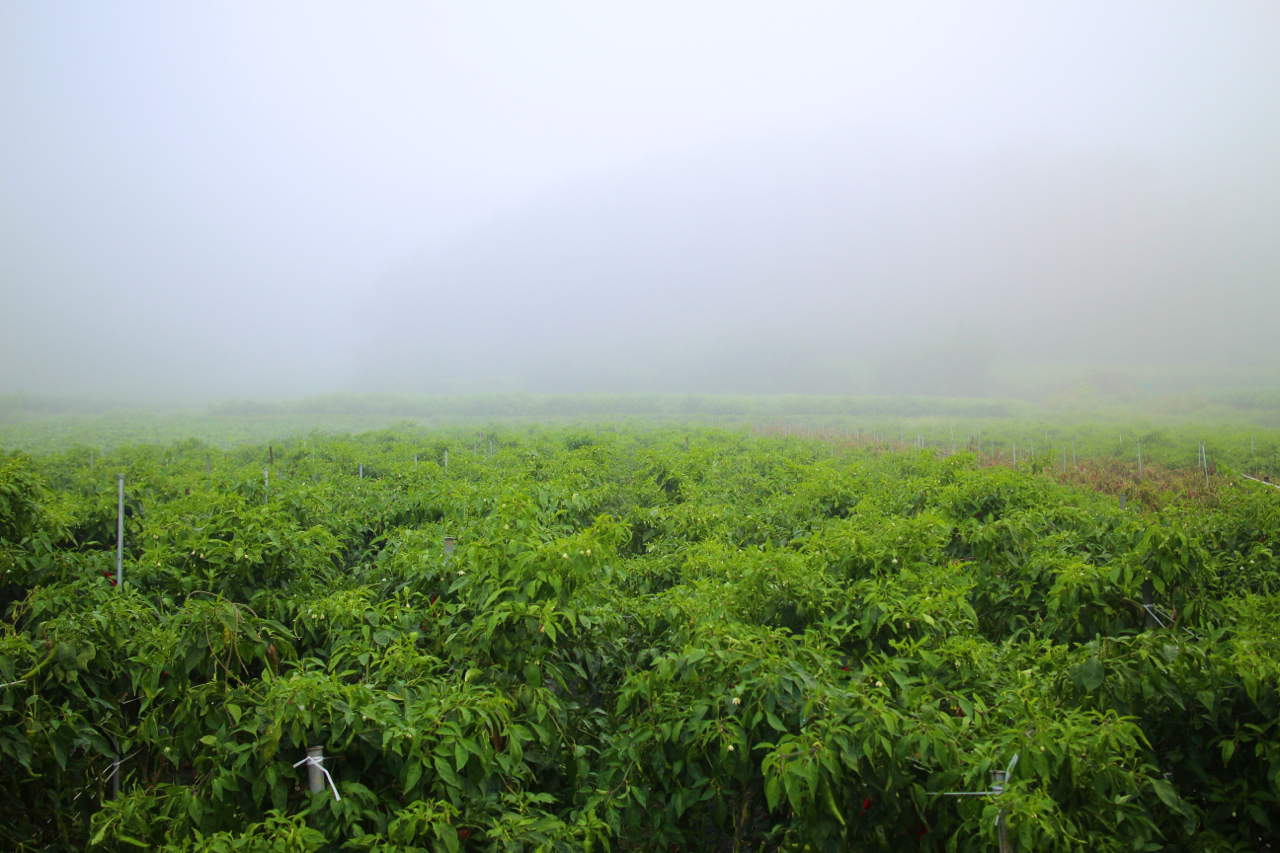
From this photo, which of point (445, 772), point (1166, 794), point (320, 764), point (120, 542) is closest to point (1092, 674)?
point (1166, 794)

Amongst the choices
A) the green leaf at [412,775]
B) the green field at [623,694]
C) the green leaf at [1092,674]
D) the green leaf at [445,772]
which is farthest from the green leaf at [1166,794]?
the green leaf at [412,775]

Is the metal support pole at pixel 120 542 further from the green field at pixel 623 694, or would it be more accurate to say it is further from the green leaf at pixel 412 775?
the green leaf at pixel 412 775

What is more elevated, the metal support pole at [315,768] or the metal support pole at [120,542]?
the metal support pole at [120,542]

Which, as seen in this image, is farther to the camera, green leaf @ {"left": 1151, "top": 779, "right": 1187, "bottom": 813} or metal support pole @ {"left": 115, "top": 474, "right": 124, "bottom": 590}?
metal support pole @ {"left": 115, "top": 474, "right": 124, "bottom": 590}

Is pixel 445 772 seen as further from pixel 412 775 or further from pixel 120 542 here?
pixel 120 542

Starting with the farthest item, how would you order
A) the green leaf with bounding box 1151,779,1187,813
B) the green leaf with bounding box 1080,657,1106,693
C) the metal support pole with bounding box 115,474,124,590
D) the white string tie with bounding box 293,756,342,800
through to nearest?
the metal support pole with bounding box 115,474,124,590 → the green leaf with bounding box 1080,657,1106,693 → the white string tie with bounding box 293,756,342,800 → the green leaf with bounding box 1151,779,1187,813

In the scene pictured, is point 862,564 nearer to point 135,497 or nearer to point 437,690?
point 437,690

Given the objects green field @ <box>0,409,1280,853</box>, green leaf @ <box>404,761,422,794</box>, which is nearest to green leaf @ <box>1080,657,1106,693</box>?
green field @ <box>0,409,1280,853</box>

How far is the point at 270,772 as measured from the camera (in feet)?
9.76

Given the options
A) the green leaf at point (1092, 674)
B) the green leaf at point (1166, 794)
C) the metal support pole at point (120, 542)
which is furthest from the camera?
the metal support pole at point (120, 542)

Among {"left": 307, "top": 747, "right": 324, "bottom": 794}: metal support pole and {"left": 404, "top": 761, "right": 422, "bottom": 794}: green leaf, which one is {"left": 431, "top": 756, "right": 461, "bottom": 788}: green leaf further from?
{"left": 307, "top": 747, "right": 324, "bottom": 794}: metal support pole

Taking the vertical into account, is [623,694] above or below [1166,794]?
below

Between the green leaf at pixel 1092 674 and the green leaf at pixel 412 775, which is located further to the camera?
the green leaf at pixel 1092 674

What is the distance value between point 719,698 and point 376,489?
9.69 metres
